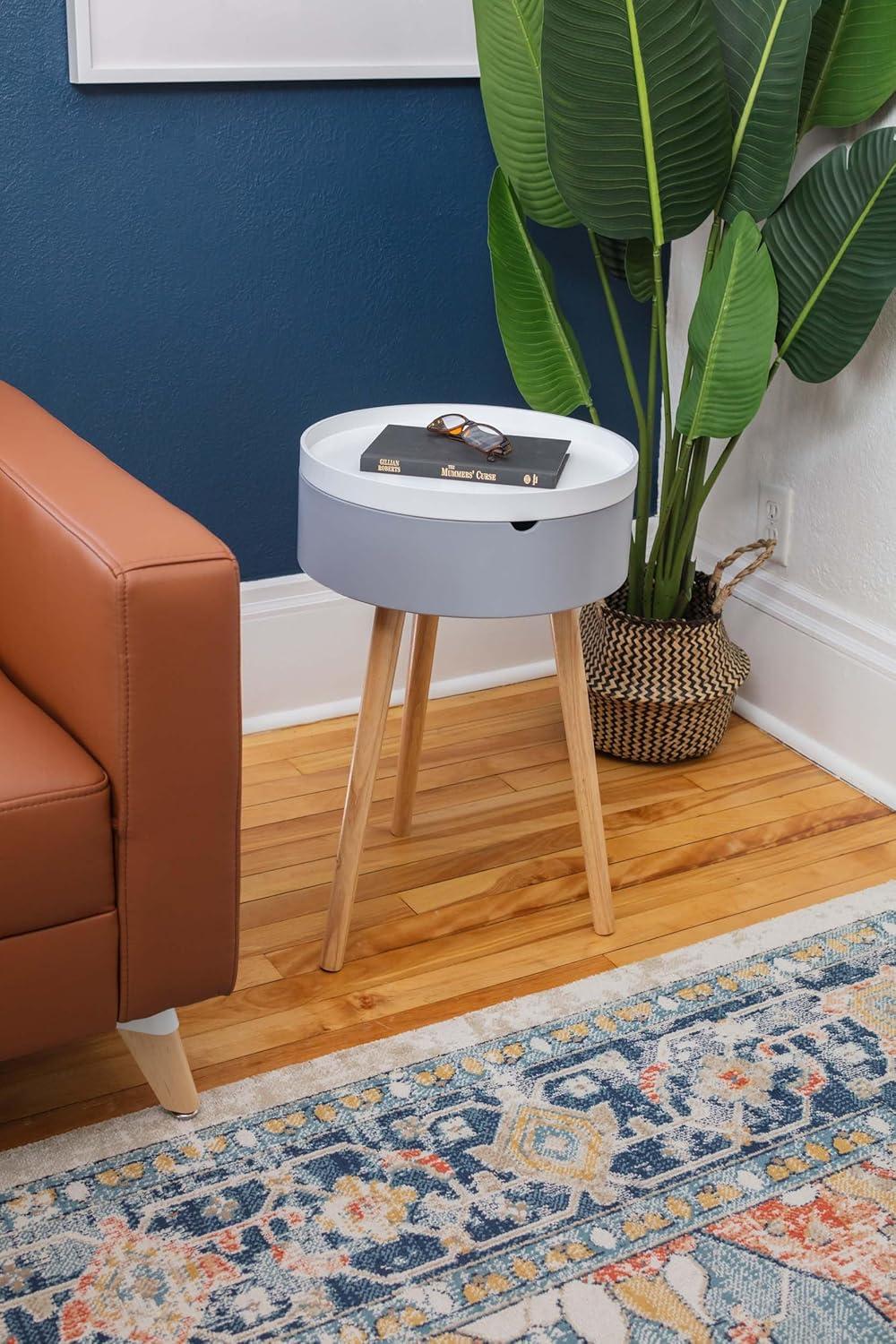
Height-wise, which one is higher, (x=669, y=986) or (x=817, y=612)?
(x=817, y=612)

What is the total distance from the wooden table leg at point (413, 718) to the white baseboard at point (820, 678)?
0.68 metres

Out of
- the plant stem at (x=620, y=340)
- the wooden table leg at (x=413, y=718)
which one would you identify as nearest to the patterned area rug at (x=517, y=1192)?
the wooden table leg at (x=413, y=718)

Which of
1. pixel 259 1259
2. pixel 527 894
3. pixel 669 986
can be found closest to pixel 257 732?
pixel 527 894

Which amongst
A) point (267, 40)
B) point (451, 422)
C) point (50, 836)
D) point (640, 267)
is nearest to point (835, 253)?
point (640, 267)

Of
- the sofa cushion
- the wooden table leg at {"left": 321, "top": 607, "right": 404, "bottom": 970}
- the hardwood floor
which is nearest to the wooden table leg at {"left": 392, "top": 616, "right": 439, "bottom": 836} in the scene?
the hardwood floor

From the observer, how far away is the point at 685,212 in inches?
76.7

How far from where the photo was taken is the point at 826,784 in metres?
2.21

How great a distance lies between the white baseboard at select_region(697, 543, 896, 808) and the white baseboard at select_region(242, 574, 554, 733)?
43 cm

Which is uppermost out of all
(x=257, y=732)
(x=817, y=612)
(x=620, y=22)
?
(x=620, y=22)

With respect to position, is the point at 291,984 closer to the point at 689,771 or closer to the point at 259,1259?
the point at 259,1259

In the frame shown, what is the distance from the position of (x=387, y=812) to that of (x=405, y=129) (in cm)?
103

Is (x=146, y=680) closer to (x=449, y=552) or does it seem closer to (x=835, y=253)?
(x=449, y=552)

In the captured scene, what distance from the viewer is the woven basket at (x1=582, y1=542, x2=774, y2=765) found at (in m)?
2.17

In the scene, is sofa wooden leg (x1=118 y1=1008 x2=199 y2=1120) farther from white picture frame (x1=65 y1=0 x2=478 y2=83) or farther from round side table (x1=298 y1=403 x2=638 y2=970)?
white picture frame (x1=65 y1=0 x2=478 y2=83)
